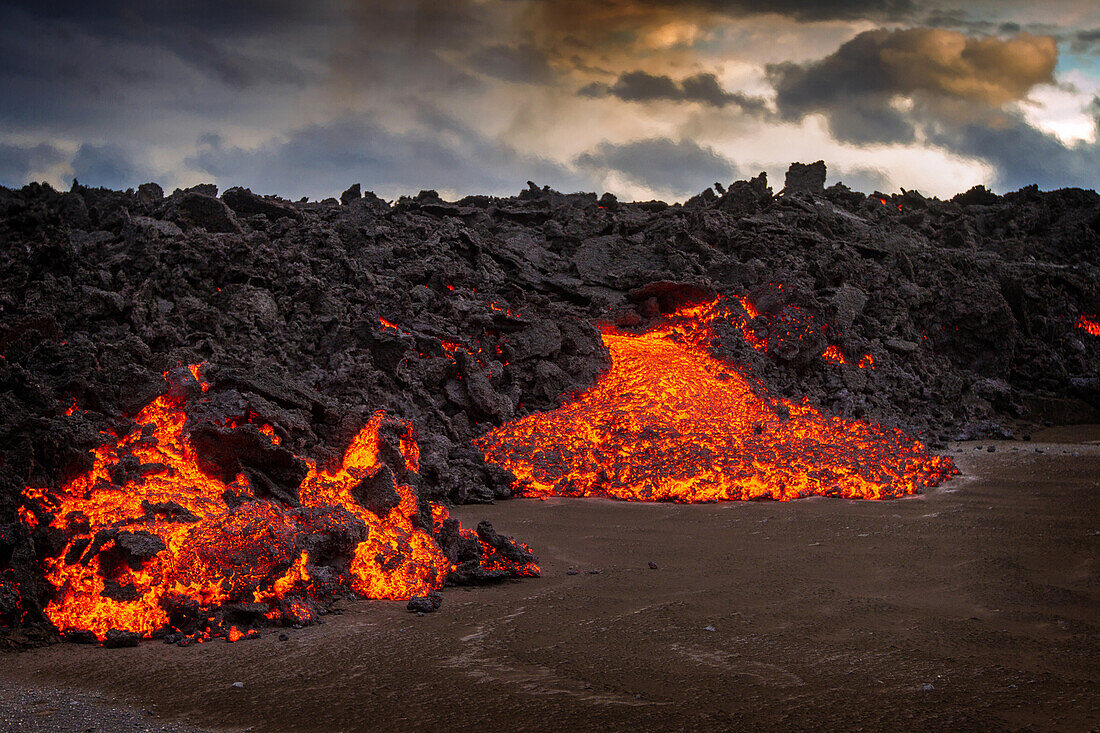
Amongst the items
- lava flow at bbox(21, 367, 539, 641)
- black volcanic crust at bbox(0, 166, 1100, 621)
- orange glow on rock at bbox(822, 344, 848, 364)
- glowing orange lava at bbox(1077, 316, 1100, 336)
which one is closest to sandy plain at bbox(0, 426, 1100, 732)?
lava flow at bbox(21, 367, 539, 641)

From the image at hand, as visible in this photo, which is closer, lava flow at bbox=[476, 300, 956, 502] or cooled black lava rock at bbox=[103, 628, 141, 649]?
cooled black lava rock at bbox=[103, 628, 141, 649]

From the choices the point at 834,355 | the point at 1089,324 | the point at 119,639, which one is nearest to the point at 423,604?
the point at 119,639

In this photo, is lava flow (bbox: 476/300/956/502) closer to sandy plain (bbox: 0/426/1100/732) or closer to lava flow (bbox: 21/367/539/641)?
sandy plain (bbox: 0/426/1100/732)

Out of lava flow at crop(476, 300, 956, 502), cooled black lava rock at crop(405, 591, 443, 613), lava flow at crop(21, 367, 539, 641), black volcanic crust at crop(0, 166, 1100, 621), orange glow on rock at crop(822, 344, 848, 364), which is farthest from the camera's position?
orange glow on rock at crop(822, 344, 848, 364)

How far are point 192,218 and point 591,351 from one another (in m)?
7.41

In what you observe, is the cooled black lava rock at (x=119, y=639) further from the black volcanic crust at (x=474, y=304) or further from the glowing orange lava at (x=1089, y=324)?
the glowing orange lava at (x=1089, y=324)

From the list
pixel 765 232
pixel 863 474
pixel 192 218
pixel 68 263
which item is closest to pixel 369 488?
pixel 68 263

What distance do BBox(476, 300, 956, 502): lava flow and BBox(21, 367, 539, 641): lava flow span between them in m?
3.82

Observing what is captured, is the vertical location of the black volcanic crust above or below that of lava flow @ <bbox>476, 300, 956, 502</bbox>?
above

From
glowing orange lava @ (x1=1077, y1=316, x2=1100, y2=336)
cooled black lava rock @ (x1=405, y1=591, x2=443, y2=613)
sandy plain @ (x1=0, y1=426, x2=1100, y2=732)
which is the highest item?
glowing orange lava @ (x1=1077, y1=316, x2=1100, y2=336)

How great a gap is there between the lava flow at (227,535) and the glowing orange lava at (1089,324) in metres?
17.9

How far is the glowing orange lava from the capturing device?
19578 mm

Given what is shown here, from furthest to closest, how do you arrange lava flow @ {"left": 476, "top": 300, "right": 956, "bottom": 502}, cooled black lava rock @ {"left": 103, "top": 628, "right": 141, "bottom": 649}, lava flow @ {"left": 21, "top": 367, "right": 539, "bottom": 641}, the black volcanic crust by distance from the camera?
lava flow @ {"left": 476, "top": 300, "right": 956, "bottom": 502} → the black volcanic crust → lava flow @ {"left": 21, "top": 367, "right": 539, "bottom": 641} → cooled black lava rock @ {"left": 103, "top": 628, "right": 141, "bottom": 649}

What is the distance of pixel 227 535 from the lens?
5910mm
